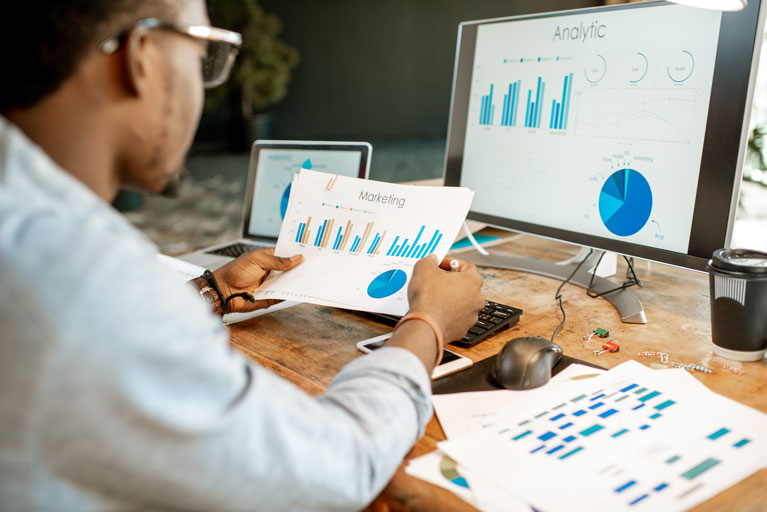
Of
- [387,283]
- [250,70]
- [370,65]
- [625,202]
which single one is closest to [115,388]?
[387,283]

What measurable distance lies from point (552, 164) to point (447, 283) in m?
0.48

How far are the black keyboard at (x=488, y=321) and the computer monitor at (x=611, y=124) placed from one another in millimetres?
240

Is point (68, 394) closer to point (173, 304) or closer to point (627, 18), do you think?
point (173, 304)

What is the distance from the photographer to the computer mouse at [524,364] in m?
0.80

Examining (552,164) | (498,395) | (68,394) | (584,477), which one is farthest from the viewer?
(552,164)

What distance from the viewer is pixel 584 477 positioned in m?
0.62

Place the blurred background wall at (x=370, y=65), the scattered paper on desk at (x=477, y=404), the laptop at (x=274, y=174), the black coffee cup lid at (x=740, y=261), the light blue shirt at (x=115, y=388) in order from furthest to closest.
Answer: the blurred background wall at (x=370, y=65)
the laptop at (x=274, y=174)
the black coffee cup lid at (x=740, y=261)
the scattered paper on desk at (x=477, y=404)
the light blue shirt at (x=115, y=388)

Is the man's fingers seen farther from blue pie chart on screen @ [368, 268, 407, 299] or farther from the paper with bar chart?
the paper with bar chart

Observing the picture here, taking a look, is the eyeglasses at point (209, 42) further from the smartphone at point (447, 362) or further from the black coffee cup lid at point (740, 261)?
the black coffee cup lid at point (740, 261)

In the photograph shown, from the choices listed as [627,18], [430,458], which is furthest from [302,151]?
[430,458]

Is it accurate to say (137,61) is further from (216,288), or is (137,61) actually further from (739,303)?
(739,303)

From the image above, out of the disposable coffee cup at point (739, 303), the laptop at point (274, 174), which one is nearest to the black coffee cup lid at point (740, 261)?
the disposable coffee cup at point (739, 303)

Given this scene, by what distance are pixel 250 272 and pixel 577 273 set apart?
26.0 inches

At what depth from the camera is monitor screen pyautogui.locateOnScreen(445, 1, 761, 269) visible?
3.26 ft
